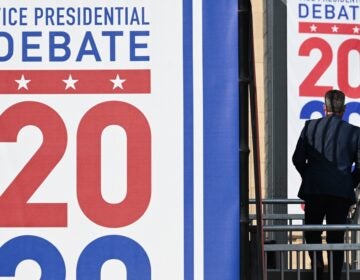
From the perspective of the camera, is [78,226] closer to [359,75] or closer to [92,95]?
[92,95]

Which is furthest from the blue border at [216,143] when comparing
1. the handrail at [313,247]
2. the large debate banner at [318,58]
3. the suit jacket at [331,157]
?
the large debate banner at [318,58]

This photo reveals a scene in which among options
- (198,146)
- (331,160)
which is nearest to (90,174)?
(198,146)

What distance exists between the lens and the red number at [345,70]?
11.4m

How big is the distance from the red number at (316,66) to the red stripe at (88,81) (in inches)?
249

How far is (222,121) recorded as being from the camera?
16.6 ft

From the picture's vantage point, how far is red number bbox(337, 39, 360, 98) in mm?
11430

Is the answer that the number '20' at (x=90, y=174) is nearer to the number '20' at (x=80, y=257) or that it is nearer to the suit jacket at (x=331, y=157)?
the number '20' at (x=80, y=257)

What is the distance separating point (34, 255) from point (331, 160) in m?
3.58

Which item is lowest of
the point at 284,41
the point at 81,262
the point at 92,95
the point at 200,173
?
the point at 81,262

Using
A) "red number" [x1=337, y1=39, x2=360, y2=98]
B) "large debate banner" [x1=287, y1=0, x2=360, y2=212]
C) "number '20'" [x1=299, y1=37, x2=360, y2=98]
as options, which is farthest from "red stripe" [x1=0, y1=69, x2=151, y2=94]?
"red number" [x1=337, y1=39, x2=360, y2=98]

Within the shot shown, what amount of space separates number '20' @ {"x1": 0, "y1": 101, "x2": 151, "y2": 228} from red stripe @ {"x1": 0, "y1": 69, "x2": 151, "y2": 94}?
8cm

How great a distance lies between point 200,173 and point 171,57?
0.53 meters

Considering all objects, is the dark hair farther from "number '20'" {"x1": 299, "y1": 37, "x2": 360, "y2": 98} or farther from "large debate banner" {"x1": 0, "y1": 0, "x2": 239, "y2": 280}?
"large debate banner" {"x1": 0, "y1": 0, "x2": 239, "y2": 280}

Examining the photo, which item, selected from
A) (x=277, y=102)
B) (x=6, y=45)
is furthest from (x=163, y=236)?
(x=277, y=102)
